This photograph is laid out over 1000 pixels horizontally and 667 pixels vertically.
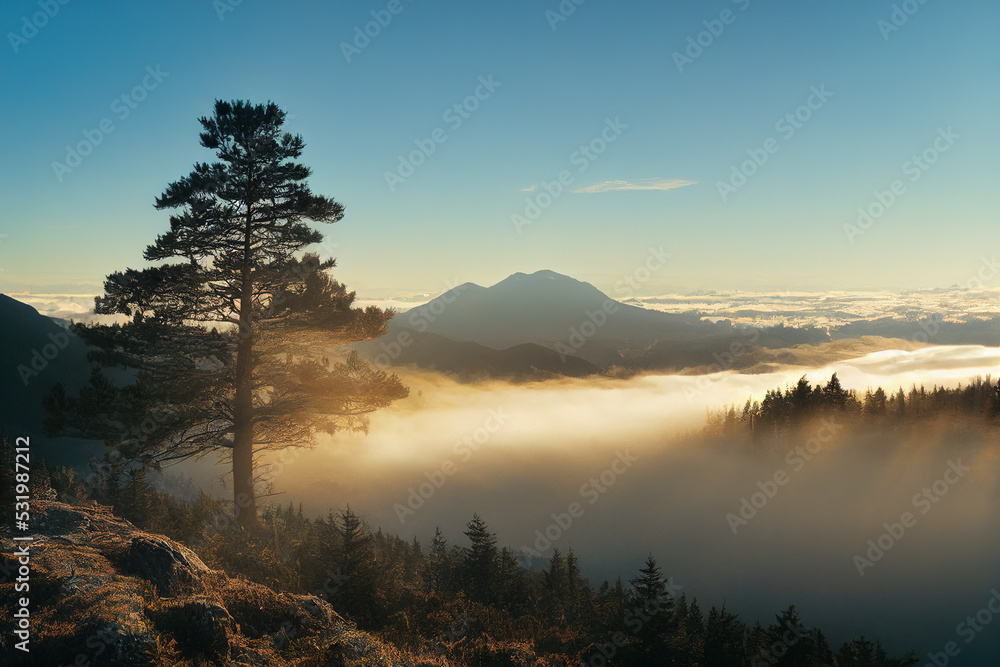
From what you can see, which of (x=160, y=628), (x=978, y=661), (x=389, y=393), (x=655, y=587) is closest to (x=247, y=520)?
(x=389, y=393)

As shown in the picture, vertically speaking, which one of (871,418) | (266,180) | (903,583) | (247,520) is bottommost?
(903,583)

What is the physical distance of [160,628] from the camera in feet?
25.2

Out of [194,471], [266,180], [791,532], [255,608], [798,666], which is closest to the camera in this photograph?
[255,608]

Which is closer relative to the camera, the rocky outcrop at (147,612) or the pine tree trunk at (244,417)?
the rocky outcrop at (147,612)

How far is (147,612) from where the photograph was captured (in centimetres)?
795

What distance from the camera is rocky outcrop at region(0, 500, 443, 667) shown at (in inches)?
274

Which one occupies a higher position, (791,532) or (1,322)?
(1,322)

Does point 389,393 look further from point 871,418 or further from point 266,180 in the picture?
point 871,418

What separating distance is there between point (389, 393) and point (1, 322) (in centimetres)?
19911

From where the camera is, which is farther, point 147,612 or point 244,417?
point 244,417

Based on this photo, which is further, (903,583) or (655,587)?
(903,583)

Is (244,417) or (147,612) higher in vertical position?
(244,417)

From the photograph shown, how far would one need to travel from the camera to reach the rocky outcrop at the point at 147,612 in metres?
6.95

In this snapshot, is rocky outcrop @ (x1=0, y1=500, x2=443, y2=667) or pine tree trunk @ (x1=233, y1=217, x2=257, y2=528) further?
pine tree trunk @ (x1=233, y1=217, x2=257, y2=528)
